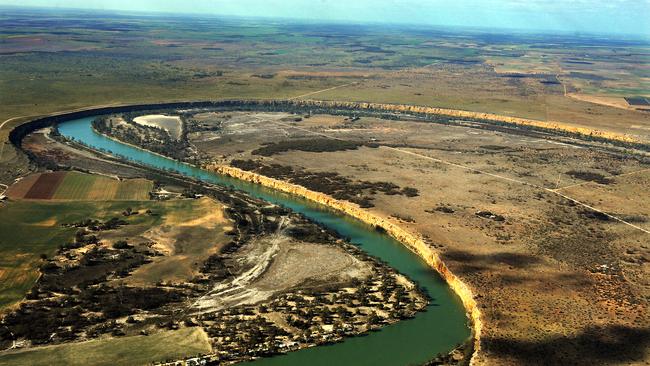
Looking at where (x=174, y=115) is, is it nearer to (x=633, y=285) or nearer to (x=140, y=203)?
(x=140, y=203)

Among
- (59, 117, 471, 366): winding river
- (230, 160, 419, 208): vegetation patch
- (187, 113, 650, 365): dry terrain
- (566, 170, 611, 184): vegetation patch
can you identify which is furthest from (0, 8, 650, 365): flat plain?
(59, 117, 471, 366): winding river

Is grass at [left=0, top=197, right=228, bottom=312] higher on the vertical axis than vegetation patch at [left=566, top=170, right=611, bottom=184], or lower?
lower

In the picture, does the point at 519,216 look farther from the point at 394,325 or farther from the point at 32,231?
the point at 32,231

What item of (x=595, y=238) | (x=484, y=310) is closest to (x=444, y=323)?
(x=484, y=310)

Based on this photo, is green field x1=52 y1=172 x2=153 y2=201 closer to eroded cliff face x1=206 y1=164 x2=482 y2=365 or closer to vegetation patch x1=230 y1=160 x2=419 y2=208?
eroded cliff face x1=206 y1=164 x2=482 y2=365

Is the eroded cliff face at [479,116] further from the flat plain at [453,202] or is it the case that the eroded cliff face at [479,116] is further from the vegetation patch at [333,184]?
the vegetation patch at [333,184]

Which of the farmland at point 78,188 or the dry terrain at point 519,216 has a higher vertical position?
the dry terrain at point 519,216

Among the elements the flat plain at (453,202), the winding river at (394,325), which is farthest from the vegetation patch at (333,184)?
the winding river at (394,325)
